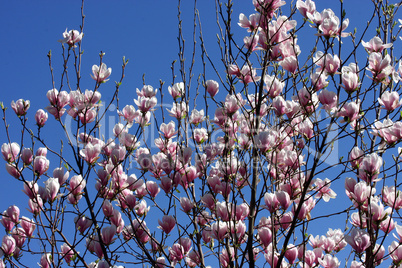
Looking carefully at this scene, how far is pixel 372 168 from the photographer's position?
252 cm

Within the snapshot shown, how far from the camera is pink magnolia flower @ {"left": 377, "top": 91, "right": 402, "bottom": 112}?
2.63 metres

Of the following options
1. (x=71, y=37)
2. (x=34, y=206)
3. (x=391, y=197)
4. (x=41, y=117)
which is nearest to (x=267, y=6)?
(x=391, y=197)

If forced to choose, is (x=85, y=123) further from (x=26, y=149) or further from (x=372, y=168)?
(x=372, y=168)

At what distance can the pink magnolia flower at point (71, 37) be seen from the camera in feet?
11.4

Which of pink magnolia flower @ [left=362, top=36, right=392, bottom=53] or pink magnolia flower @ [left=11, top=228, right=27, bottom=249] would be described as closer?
pink magnolia flower @ [left=362, top=36, right=392, bottom=53]

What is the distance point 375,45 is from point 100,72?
214cm

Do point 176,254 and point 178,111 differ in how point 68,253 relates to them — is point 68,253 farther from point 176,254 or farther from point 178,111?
point 178,111

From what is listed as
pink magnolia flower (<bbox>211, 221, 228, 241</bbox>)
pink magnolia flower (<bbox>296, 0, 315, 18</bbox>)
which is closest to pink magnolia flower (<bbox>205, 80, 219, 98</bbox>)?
pink magnolia flower (<bbox>296, 0, 315, 18</bbox>)

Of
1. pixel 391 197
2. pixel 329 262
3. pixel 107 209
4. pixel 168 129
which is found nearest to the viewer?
pixel 391 197

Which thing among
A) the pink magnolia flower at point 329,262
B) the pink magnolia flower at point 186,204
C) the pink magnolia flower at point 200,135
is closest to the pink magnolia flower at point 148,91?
the pink magnolia flower at point 200,135

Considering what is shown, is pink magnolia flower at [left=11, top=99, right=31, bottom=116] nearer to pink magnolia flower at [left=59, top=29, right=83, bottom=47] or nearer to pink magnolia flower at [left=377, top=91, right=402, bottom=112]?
pink magnolia flower at [left=59, top=29, right=83, bottom=47]

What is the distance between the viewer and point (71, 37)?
349cm

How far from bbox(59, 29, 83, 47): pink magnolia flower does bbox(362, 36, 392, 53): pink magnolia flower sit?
2.32 m

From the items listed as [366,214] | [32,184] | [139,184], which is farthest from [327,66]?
[32,184]
